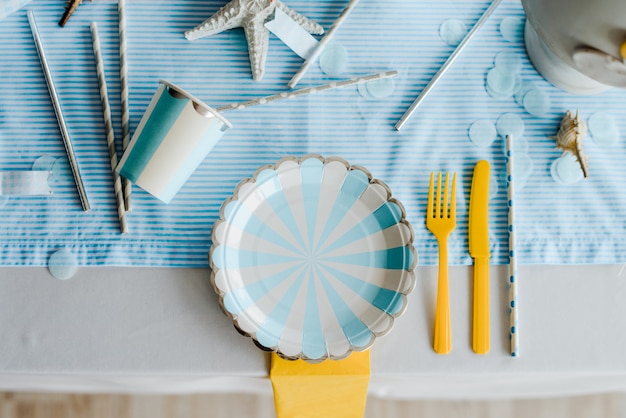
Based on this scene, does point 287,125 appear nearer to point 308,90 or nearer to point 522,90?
point 308,90

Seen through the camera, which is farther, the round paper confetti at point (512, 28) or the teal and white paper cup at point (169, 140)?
the round paper confetti at point (512, 28)

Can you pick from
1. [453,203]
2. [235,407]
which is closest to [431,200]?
[453,203]

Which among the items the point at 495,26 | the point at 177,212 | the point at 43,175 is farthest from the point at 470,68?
the point at 43,175

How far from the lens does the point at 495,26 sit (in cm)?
60

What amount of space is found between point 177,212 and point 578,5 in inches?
16.7

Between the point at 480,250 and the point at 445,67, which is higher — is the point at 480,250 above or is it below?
below

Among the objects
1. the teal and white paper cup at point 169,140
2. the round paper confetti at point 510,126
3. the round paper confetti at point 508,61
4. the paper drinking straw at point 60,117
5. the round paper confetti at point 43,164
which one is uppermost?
the round paper confetti at point 508,61

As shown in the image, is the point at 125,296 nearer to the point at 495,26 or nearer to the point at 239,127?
the point at 239,127

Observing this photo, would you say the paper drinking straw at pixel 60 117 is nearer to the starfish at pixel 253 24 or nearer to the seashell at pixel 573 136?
the starfish at pixel 253 24

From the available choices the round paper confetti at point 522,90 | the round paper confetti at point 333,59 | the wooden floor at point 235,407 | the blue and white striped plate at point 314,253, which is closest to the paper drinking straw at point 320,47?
the round paper confetti at point 333,59

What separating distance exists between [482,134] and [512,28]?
0.43 ft

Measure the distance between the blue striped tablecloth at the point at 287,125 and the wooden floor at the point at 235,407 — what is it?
17.8 inches

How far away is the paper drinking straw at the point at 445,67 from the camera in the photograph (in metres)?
0.58

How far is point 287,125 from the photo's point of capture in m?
0.58
